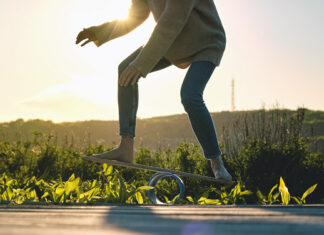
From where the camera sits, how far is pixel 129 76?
284 centimetres

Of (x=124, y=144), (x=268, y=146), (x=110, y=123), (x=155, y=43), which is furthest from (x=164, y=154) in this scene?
(x=110, y=123)

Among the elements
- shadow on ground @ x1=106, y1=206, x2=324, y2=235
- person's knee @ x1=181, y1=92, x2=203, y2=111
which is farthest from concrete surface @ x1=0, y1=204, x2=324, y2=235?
person's knee @ x1=181, y1=92, x2=203, y2=111

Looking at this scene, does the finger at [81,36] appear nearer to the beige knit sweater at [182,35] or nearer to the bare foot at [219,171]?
the beige knit sweater at [182,35]

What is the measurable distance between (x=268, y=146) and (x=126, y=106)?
6.24 feet

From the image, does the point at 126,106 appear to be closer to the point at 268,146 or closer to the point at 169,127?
the point at 268,146

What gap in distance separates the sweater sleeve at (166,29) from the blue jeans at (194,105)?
0.92 feet

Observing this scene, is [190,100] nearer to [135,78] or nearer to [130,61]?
[135,78]

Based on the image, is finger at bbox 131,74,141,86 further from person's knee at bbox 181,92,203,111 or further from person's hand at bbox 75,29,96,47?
person's hand at bbox 75,29,96,47

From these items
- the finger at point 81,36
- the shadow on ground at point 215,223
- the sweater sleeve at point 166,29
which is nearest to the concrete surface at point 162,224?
the shadow on ground at point 215,223

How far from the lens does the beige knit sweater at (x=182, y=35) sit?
2865 millimetres

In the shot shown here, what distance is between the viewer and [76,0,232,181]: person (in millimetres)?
2867

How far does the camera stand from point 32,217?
1.44 m

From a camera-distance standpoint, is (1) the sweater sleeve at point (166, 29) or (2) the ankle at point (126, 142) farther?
(2) the ankle at point (126, 142)

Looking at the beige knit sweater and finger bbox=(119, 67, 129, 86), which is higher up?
the beige knit sweater
